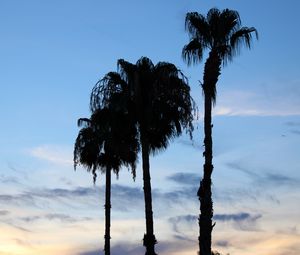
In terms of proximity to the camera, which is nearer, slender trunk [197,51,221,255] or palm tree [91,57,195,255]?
slender trunk [197,51,221,255]

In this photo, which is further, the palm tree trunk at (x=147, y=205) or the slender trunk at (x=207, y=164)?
the palm tree trunk at (x=147, y=205)

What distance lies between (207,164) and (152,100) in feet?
26.1

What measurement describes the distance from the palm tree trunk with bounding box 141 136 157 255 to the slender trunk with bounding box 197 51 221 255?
19.0 ft

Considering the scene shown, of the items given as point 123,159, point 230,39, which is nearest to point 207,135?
point 230,39

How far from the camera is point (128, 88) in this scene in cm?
3859

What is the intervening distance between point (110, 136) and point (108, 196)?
14437 millimetres

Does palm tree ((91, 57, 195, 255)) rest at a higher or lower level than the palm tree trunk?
higher

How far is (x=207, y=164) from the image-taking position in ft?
103

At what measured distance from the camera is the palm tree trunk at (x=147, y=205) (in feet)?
118

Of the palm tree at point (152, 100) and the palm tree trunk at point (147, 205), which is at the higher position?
the palm tree at point (152, 100)

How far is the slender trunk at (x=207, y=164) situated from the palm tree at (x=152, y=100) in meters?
3.77

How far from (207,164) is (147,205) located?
21.2 ft

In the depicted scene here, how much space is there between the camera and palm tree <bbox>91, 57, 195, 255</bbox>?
37.3m

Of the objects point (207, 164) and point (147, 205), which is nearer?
point (207, 164)
